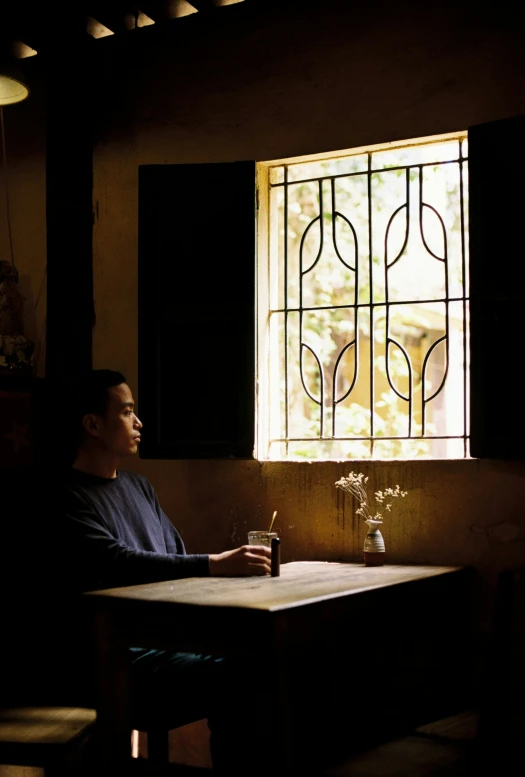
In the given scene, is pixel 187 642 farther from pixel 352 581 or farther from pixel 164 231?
pixel 164 231

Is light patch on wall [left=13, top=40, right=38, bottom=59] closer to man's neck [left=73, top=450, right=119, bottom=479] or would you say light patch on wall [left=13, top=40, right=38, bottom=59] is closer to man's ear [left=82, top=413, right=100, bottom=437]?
man's ear [left=82, top=413, right=100, bottom=437]

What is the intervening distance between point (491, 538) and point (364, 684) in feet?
2.59

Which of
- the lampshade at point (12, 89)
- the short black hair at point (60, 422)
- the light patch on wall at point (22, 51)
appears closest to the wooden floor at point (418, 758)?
the short black hair at point (60, 422)

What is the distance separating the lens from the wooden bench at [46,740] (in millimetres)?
2744

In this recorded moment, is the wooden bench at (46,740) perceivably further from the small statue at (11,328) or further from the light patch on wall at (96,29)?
the light patch on wall at (96,29)

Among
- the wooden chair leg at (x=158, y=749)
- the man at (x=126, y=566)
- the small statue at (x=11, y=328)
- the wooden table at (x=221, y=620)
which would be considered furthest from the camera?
the small statue at (x=11, y=328)

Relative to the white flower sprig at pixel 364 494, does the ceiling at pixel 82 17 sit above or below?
above

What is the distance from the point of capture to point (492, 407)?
3734mm

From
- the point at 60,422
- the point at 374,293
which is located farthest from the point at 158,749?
the point at 374,293

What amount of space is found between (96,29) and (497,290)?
7.73ft

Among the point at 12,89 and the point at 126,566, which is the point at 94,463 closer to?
the point at 126,566

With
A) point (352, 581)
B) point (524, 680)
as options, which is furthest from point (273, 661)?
point (524, 680)

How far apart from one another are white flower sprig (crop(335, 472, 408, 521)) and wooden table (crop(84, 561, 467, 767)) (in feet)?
2.49

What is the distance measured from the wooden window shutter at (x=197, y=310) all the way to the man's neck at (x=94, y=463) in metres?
0.62
